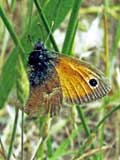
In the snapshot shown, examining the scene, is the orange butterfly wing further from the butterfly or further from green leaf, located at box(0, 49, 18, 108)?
green leaf, located at box(0, 49, 18, 108)

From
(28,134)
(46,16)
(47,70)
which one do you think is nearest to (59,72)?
(47,70)

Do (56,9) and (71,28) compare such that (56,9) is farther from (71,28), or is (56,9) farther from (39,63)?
(39,63)

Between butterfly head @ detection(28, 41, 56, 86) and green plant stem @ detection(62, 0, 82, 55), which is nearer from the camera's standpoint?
green plant stem @ detection(62, 0, 82, 55)

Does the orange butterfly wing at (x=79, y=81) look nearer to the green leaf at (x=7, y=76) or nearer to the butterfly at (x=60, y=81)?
the butterfly at (x=60, y=81)

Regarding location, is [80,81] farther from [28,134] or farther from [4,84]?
[28,134]

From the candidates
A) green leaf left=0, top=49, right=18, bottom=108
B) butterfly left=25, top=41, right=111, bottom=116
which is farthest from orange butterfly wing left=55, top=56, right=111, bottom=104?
green leaf left=0, top=49, right=18, bottom=108

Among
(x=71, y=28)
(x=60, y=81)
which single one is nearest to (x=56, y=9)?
(x=71, y=28)

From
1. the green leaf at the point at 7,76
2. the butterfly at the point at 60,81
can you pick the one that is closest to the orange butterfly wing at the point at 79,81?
the butterfly at the point at 60,81

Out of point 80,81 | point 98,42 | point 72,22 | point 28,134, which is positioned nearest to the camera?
point 72,22
